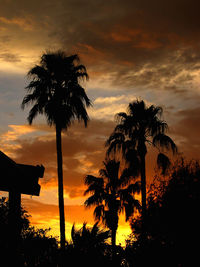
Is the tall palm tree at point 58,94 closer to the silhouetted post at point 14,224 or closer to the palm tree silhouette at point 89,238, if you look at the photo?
the palm tree silhouette at point 89,238

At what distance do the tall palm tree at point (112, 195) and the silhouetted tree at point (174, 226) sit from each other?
2.34 m

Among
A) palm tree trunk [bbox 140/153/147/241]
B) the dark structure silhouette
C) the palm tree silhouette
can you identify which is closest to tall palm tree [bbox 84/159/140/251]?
palm tree trunk [bbox 140/153/147/241]

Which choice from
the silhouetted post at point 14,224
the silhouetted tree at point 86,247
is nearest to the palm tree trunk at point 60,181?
the silhouetted tree at point 86,247

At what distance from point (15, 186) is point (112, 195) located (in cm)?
2558

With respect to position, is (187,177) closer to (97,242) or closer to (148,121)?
(148,121)

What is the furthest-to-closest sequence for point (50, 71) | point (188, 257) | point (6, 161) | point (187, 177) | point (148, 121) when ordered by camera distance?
point (148, 121) < point (187, 177) < point (50, 71) < point (188, 257) < point (6, 161)

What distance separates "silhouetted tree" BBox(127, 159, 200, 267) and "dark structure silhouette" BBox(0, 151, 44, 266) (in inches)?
749

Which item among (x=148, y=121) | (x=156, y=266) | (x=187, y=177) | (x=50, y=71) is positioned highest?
(x=50, y=71)

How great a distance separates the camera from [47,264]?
57.6 ft

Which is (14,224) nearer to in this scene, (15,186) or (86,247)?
(15,186)

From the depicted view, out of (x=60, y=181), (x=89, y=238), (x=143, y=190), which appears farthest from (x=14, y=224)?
(x=143, y=190)

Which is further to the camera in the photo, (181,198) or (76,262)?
(181,198)

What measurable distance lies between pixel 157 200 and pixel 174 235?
5138 millimetres

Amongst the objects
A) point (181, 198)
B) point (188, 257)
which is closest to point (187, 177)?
point (181, 198)
